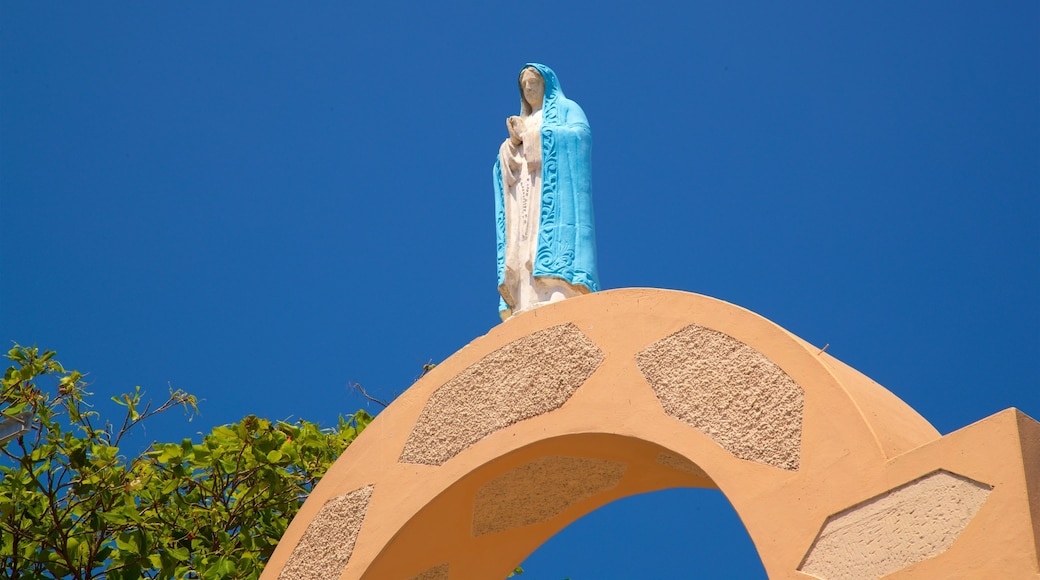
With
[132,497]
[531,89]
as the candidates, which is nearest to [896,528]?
[531,89]

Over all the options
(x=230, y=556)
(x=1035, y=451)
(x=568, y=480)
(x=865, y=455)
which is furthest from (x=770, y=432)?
(x=230, y=556)

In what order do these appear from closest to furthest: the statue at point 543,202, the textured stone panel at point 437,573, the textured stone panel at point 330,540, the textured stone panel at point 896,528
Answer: the textured stone panel at point 896,528, the textured stone panel at point 330,540, the textured stone panel at point 437,573, the statue at point 543,202

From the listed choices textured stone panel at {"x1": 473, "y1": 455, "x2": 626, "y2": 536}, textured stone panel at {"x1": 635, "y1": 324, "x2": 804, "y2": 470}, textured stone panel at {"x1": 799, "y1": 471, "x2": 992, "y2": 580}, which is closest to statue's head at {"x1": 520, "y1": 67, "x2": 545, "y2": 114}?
textured stone panel at {"x1": 473, "y1": 455, "x2": 626, "y2": 536}

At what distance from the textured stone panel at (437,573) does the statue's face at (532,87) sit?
7.45 ft

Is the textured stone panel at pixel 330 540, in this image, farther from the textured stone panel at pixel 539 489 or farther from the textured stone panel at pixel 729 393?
the textured stone panel at pixel 729 393

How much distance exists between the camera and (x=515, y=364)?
229 inches

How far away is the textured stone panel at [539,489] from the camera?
5.97 meters

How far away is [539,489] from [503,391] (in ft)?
1.89

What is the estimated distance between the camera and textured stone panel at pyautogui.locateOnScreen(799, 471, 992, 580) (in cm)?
431

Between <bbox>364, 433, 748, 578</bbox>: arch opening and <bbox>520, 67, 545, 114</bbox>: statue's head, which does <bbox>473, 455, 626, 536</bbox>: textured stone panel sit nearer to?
<bbox>364, 433, 748, 578</bbox>: arch opening

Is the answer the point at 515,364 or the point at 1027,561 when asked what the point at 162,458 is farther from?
the point at 1027,561

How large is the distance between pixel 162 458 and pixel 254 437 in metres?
0.52

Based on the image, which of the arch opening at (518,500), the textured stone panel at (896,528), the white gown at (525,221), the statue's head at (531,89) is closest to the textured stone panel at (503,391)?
the arch opening at (518,500)

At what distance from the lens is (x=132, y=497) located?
7844 millimetres
